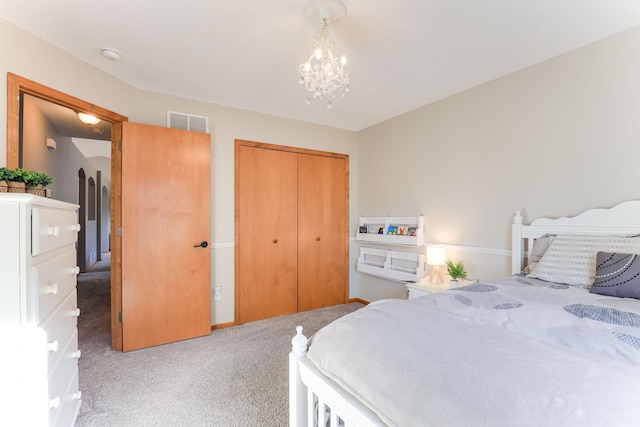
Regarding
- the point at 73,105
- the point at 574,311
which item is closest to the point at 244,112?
the point at 73,105

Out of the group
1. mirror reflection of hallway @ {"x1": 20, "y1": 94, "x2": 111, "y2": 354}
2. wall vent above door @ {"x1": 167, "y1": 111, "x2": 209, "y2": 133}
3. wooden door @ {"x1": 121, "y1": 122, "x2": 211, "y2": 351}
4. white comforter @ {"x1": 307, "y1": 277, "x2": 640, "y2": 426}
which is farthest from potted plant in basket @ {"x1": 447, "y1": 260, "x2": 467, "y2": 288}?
mirror reflection of hallway @ {"x1": 20, "y1": 94, "x2": 111, "y2": 354}

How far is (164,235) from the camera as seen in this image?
110 inches

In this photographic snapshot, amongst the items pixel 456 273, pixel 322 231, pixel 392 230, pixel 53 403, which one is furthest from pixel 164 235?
pixel 456 273

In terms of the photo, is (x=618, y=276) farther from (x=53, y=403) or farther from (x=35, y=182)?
(x=35, y=182)

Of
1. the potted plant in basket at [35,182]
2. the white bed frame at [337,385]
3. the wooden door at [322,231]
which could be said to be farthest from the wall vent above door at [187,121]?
the white bed frame at [337,385]

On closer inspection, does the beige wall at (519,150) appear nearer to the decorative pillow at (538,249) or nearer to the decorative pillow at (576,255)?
the decorative pillow at (538,249)

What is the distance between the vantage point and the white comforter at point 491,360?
67cm

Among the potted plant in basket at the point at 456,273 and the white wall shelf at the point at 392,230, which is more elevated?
the white wall shelf at the point at 392,230

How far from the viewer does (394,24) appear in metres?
1.86

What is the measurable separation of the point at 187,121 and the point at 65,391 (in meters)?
2.46

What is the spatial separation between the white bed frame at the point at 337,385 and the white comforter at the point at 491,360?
0.05 metres

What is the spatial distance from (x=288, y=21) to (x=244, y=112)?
1.68 meters

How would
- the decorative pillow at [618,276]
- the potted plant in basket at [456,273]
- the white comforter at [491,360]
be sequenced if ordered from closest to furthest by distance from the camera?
1. the white comforter at [491,360]
2. the decorative pillow at [618,276]
3. the potted plant in basket at [456,273]

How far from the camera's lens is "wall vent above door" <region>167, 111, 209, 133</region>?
301 cm
